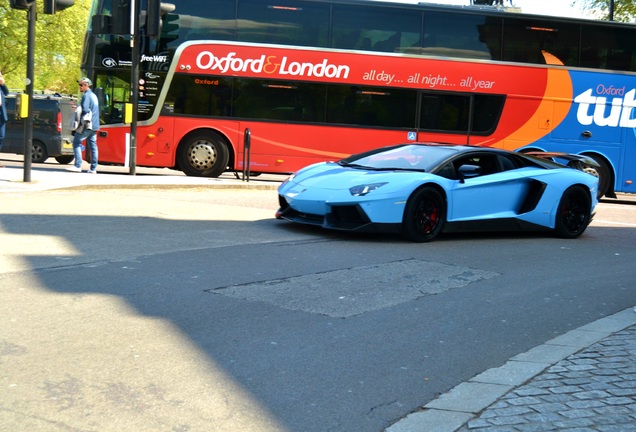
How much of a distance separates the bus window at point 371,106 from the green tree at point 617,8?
21680mm

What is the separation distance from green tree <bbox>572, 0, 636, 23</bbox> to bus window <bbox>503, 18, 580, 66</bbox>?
760 inches

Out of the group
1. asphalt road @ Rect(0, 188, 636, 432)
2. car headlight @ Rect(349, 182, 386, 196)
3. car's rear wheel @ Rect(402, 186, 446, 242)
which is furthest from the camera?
car's rear wheel @ Rect(402, 186, 446, 242)

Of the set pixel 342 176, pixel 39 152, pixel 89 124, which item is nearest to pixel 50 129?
pixel 39 152

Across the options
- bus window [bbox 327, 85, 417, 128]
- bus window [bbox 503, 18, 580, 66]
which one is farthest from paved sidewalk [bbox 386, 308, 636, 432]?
bus window [bbox 503, 18, 580, 66]

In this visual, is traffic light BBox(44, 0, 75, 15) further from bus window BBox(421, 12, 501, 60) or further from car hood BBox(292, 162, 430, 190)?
bus window BBox(421, 12, 501, 60)

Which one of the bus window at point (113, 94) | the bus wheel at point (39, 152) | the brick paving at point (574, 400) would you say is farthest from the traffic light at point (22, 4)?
the brick paving at point (574, 400)

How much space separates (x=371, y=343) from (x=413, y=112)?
15.7 m

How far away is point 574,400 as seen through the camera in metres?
4.79

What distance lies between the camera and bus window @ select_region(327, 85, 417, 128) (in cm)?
2111

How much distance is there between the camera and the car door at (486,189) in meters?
11.4

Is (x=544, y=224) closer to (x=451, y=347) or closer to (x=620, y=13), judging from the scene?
(x=451, y=347)

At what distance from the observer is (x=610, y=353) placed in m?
5.91

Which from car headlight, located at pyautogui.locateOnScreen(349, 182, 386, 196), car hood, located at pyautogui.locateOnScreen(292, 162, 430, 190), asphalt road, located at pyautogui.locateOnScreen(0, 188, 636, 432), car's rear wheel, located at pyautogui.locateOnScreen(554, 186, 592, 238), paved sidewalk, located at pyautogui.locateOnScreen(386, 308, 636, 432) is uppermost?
car hood, located at pyautogui.locateOnScreen(292, 162, 430, 190)

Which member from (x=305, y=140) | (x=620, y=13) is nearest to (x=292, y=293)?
(x=305, y=140)
